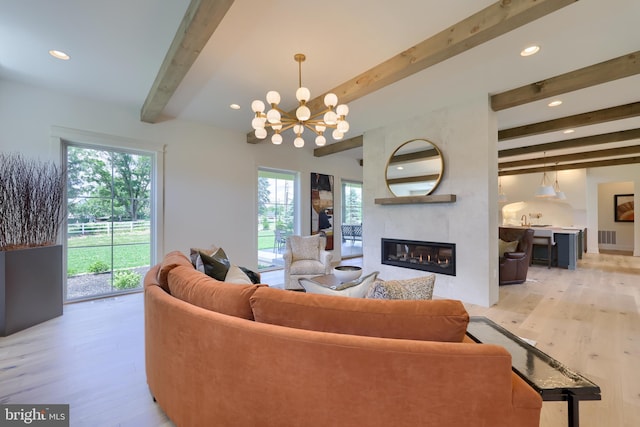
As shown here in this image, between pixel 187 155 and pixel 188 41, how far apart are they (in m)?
2.74

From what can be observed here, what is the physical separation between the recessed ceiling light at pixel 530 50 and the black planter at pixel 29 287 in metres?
5.49

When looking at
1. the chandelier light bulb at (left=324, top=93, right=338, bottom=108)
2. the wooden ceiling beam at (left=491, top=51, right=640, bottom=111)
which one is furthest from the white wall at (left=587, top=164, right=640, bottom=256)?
the chandelier light bulb at (left=324, top=93, right=338, bottom=108)

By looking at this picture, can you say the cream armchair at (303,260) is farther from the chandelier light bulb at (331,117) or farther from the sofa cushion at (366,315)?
the sofa cushion at (366,315)

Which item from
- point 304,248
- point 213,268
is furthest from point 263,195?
point 213,268

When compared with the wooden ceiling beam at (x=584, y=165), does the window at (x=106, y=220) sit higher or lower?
lower

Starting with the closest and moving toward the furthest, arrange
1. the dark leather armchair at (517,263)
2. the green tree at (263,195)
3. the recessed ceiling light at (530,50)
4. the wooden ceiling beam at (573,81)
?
the recessed ceiling light at (530,50), the wooden ceiling beam at (573,81), the dark leather armchair at (517,263), the green tree at (263,195)

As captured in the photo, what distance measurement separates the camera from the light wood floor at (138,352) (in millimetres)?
1687

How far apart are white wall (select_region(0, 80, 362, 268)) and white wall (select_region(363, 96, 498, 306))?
2.63 m

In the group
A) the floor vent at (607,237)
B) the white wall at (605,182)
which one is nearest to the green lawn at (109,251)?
the white wall at (605,182)

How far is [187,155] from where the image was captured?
14.9ft

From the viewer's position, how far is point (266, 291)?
4.22 feet

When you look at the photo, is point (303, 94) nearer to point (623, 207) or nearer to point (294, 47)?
point (294, 47)

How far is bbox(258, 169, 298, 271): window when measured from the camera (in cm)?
566

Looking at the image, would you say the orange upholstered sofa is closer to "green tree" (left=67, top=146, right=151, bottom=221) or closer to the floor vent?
"green tree" (left=67, top=146, right=151, bottom=221)
